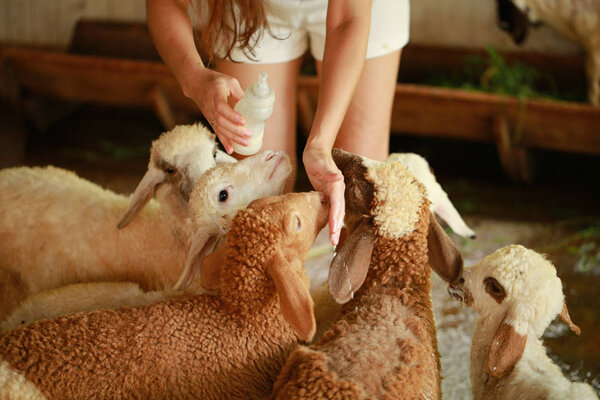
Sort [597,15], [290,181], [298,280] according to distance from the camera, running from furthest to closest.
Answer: [597,15] → [290,181] → [298,280]

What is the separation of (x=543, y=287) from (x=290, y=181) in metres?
1.27

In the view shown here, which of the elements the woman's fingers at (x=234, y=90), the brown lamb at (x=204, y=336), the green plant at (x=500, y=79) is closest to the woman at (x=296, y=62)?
the woman's fingers at (x=234, y=90)

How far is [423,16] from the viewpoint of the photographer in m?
6.48

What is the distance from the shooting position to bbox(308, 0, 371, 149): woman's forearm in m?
2.67

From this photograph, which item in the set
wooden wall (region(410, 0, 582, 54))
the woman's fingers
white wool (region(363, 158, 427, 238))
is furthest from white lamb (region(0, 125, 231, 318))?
wooden wall (region(410, 0, 582, 54))

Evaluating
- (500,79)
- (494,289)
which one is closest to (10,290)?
(494,289)

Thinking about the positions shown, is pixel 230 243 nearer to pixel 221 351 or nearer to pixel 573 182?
pixel 221 351

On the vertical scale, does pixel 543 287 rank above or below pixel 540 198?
above

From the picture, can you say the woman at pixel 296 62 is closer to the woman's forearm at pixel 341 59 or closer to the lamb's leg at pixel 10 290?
the woman's forearm at pixel 341 59

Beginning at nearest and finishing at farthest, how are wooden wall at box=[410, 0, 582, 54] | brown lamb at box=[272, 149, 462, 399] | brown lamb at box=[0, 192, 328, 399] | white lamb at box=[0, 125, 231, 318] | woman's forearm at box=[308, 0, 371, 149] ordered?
1. brown lamb at box=[272, 149, 462, 399]
2. brown lamb at box=[0, 192, 328, 399]
3. woman's forearm at box=[308, 0, 371, 149]
4. white lamb at box=[0, 125, 231, 318]
5. wooden wall at box=[410, 0, 582, 54]

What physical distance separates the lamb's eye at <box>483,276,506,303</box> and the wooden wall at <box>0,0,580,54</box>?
4357mm

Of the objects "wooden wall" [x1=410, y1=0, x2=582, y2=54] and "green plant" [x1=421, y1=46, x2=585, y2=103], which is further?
"wooden wall" [x1=410, y1=0, x2=582, y2=54]

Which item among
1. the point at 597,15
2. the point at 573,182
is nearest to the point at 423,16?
the point at 597,15

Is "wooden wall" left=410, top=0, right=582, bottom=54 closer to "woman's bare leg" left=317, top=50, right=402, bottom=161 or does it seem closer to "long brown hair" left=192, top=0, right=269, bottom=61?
"woman's bare leg" left=317, top=50, right=402, bottom=161
